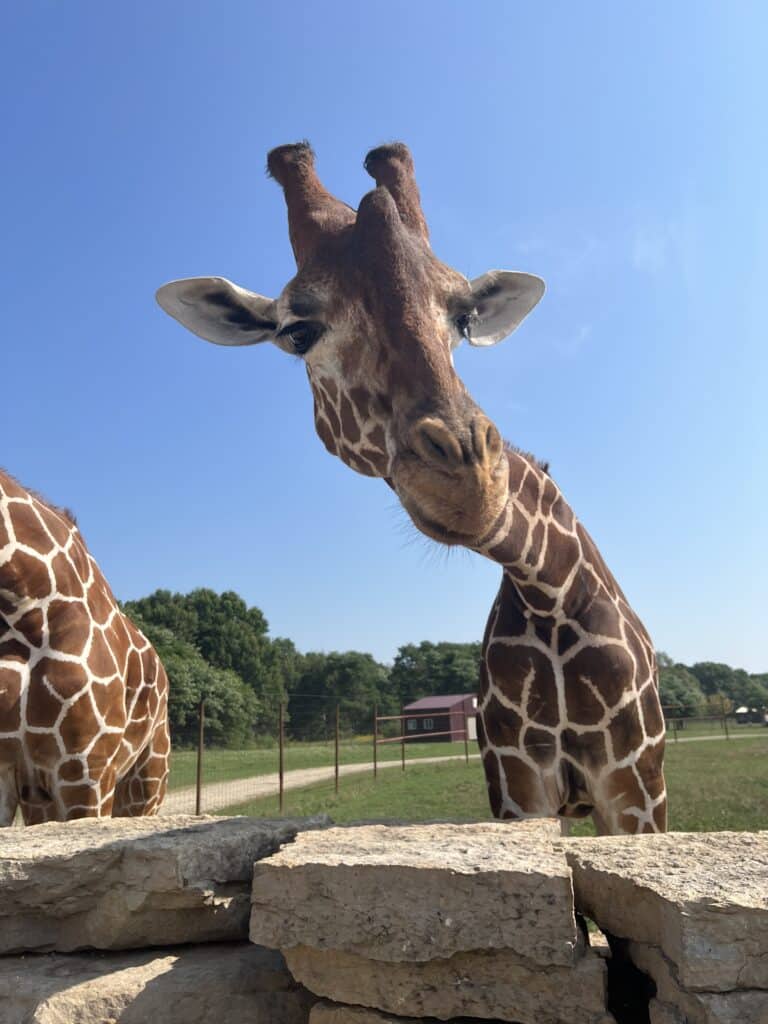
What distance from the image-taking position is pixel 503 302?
4.85m

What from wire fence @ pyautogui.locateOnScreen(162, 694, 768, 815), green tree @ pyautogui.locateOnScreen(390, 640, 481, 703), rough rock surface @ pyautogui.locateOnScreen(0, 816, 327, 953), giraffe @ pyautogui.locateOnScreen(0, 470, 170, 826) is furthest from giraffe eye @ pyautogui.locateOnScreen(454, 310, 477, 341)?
green tree @ pyautogui.locateOnScreen(390, 640, 481, 703)

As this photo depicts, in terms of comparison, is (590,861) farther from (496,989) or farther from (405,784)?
(405,784)

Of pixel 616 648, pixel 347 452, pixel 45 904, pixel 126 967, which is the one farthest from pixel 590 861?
pixel 347 452

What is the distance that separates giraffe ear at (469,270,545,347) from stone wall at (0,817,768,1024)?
3110mm

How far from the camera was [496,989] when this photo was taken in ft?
6.20

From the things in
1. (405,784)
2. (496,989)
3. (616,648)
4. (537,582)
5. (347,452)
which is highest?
(347,452)

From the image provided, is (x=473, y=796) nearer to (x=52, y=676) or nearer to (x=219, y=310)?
(x=52, y=676)

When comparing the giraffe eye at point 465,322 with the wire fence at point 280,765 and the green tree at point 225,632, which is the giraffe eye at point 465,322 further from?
the green tree at point 225,632

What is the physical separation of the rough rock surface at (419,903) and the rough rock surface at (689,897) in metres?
0.18

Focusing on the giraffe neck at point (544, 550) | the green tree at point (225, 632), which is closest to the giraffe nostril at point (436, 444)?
the giraffe neck at point (544, 550)

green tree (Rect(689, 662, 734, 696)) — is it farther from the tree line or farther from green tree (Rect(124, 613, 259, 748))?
green tree (Rect(124, 613, 259, 748))

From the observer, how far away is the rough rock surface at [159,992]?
2.17 metres

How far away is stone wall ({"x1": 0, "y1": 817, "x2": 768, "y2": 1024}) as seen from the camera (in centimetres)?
184

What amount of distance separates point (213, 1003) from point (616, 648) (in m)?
2.64
